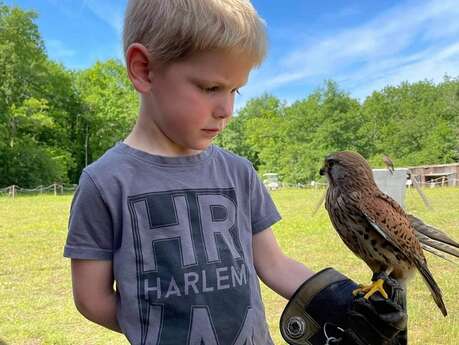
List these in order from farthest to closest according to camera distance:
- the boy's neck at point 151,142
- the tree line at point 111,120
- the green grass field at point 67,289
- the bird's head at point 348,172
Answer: the tree line at point 111,120 < the green grass field at point 67,289 < the bird's head at point 348,172 < the boy's neck at point 151,142

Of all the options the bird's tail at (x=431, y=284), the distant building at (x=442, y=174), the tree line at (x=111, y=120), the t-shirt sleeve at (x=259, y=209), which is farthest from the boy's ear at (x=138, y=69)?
the distant building at (x=442, y=174)

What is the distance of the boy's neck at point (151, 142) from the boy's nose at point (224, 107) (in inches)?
6.9

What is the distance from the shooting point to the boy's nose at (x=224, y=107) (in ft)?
3.97

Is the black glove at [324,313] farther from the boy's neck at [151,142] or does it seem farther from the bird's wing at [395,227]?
the boy's neck at [151,142]

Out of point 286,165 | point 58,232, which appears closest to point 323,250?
point 58,232

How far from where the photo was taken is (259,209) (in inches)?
57.6

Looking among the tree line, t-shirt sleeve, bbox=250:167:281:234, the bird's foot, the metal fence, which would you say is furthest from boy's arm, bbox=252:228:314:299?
the metal fence

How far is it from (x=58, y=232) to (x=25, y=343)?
6921mm

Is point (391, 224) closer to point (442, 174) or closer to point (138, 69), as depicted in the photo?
Answer: point (138, 69)

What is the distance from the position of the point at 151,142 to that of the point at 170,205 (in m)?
0.20

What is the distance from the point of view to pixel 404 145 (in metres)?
35.5

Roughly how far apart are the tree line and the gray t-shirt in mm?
26966

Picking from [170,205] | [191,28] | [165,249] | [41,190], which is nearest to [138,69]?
[191,28]

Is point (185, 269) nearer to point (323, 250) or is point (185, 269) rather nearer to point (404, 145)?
point (323, 250)
